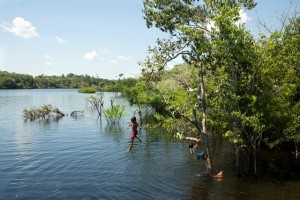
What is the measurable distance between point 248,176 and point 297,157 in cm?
539

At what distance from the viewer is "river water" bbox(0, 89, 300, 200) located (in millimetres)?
16172

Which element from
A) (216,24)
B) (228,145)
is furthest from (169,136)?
(216,24)

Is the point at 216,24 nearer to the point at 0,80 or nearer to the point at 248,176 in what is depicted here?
the point at 248,176

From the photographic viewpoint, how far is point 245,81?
16234mm

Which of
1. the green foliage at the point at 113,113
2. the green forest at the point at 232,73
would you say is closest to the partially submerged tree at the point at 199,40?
the green forest at the point at 232,73

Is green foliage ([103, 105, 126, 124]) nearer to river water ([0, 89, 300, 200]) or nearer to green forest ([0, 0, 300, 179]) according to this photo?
river water ([0, 89, 300, 200])

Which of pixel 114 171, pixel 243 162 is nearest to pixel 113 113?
pixel 114 171

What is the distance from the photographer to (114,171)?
20.3 metres

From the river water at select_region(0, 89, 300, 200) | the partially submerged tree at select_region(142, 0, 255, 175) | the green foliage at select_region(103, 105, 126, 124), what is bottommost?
the river water at select_region(0, 89, 300, 200)

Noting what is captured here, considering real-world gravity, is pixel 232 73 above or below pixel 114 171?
above

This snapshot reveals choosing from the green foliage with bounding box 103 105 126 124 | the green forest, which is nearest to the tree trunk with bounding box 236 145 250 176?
the green forest

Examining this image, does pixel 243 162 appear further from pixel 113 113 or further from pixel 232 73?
pixel 113 113

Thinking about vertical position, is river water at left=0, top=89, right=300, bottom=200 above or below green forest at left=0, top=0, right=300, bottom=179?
below

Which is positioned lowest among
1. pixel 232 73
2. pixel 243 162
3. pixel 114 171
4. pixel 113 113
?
pixel 114 171
